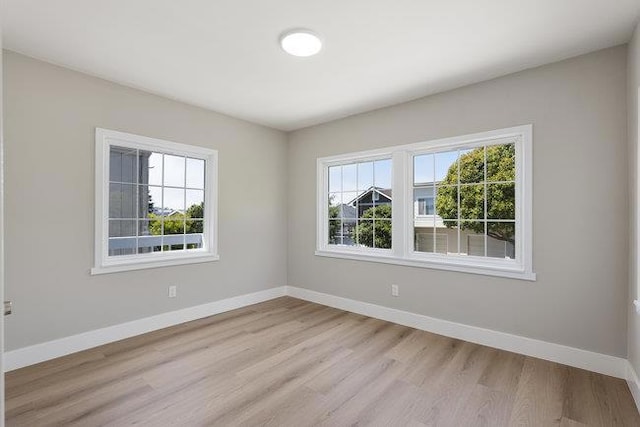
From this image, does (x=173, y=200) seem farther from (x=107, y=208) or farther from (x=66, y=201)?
(x=66, y=201)

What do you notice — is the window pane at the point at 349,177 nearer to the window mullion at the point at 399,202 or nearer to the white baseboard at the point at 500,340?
the window mullion at the point at 399,202

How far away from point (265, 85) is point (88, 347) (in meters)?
2.95

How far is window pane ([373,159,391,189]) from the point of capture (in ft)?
13.2

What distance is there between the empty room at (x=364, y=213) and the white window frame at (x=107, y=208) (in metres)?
0.02

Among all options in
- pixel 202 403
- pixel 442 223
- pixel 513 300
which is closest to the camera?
pixel 202 403

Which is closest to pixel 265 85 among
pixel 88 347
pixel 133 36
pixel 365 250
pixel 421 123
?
pixel 133 36

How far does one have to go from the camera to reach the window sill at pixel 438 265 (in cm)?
301

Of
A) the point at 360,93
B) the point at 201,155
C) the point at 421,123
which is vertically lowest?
the point at 201,155

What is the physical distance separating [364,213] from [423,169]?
3.09 feet

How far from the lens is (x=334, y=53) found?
2.73m

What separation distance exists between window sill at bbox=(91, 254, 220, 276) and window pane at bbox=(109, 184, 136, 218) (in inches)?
19.7

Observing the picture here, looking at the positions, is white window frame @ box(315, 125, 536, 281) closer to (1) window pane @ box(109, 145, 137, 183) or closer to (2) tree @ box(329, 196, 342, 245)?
(2) tree @ box(329, 196, 342, 245)

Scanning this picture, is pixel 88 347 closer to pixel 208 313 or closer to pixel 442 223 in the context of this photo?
pixel 208 313

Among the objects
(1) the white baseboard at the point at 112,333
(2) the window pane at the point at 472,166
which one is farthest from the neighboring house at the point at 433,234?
(1) the white baseboard at the point at 112,333
